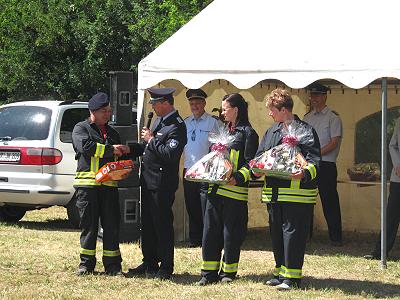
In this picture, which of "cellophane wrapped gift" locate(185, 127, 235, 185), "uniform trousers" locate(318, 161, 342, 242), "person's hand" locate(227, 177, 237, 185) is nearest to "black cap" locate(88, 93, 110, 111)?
"cellophane wrapped gift" locate(185, 127, 235, 185)

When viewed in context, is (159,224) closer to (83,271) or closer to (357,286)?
(83,271)

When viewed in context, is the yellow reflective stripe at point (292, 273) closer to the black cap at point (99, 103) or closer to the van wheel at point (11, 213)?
the black cap at point (99, 103)

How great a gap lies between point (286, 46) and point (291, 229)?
7.72 feet

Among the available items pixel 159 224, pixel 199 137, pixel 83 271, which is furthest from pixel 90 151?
pixel 199 137

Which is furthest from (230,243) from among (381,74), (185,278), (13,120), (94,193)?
(13,120)

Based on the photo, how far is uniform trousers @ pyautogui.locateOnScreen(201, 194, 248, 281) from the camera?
845cm

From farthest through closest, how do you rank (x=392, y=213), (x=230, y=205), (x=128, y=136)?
1. (x=128, y=136)
2. (x=392, y=213)
3. (x=230, y=205)

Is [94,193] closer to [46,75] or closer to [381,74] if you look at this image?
[381,74]

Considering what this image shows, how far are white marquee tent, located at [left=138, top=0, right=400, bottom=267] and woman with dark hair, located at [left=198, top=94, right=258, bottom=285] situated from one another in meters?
1.03

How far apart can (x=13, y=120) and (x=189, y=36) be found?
3758 mm

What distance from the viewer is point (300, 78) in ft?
30.2

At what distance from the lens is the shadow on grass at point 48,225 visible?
13.1 metres

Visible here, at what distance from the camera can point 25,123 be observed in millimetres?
12828

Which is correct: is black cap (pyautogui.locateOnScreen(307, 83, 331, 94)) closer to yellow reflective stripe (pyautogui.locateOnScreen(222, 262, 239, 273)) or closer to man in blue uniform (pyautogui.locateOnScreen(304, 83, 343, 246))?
A: man in blue uniform (pyautogui.locateOnScreen(304, 83, 343, 246))
